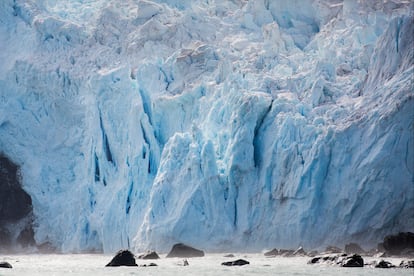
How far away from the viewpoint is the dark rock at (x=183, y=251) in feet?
87.1

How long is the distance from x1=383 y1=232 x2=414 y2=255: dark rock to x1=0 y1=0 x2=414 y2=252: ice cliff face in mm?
1378

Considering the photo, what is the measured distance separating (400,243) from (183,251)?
7386 mm

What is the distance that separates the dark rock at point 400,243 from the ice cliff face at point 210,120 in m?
1.38

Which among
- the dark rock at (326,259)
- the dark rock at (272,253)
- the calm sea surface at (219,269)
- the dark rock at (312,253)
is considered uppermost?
the dark rock at (272,253)

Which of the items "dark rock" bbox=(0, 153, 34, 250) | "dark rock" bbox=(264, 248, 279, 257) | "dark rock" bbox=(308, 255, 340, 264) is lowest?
"dark rock" bbox=(308, 255, 340, 264)

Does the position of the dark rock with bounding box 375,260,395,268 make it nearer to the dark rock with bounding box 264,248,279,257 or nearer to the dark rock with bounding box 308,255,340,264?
the dark rock with bounding box 308,255,340,264

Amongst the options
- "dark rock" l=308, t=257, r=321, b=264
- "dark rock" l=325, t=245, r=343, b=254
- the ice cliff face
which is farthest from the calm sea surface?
the ice cliff face

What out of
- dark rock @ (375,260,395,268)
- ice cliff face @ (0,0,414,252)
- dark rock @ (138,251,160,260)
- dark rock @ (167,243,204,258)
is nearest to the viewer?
dark rock @ (375,260,395,268)

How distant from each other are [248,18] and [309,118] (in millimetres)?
9795

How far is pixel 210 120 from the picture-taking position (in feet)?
97.8

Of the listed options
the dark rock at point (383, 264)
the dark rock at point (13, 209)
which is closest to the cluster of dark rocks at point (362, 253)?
the dark rock at point (383, 264)

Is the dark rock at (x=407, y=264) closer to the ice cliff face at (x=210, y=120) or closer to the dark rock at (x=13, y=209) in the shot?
the ice cliff face at (x=210, y=120)

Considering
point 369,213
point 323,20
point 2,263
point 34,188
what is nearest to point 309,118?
point 369,213

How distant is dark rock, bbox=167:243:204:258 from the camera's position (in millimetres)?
26562
